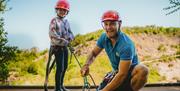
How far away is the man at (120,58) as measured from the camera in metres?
5.02

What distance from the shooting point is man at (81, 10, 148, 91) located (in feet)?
16.5

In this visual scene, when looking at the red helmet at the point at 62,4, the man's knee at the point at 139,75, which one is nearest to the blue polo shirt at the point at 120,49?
the man's knee at the point at 139,75

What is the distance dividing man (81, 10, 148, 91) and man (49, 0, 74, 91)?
2.80 meters

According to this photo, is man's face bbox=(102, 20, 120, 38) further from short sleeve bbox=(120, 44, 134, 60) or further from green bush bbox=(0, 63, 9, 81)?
green bush bbox=(0, 63, 9, 81)

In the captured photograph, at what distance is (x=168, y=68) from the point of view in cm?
2744

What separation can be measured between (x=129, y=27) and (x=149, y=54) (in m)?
4.97

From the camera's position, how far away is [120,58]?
5031 mm

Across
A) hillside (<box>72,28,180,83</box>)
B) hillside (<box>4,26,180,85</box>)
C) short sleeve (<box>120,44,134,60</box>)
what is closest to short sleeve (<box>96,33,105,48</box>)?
short sleeve (<box>120,44,134,60</box>)

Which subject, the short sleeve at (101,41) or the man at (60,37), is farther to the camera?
the man at (60,37)

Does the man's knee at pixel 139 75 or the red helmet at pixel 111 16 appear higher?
the red helmet at pixel 111 16

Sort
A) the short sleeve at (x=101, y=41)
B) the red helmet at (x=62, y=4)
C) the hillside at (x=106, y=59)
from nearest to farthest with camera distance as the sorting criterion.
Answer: the short sleeve at (x=101, y=41) → the red helmet at (x=62, y=4) → the hillside at (x=106, y=59)

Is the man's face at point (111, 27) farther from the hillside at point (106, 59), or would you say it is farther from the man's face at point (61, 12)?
the hillside at point (106, 59)

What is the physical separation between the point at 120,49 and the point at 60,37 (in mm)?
3370

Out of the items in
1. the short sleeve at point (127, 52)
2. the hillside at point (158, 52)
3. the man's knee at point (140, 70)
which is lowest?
the hillside at point (158, 52)
